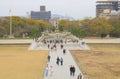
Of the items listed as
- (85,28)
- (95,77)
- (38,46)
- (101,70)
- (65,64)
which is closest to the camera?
(95,77)

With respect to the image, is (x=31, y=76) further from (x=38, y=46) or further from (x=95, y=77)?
(x=38, y=46)

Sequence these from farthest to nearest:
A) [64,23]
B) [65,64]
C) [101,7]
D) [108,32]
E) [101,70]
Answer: [101,7]
[64,23]
[108,32]
[65,64]
[101,70]

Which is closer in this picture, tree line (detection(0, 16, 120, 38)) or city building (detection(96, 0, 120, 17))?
tree line (detection(0, 16, 120, 38))

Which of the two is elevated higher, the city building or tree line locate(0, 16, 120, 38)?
the city building

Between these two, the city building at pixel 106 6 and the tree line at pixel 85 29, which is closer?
the tree line at pixel 85 29

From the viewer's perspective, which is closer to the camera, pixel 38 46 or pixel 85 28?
pixel 38 46

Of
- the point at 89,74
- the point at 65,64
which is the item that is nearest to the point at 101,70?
the point at 89,74

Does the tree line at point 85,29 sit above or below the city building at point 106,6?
below

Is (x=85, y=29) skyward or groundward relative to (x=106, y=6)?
groundward

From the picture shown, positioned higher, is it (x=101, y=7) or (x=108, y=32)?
(x=101, y=7)

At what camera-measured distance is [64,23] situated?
128 metres

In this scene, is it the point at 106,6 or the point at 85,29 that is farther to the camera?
the point at 106,6

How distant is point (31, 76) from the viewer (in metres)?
24.9

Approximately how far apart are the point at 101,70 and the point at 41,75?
5.80 meters
